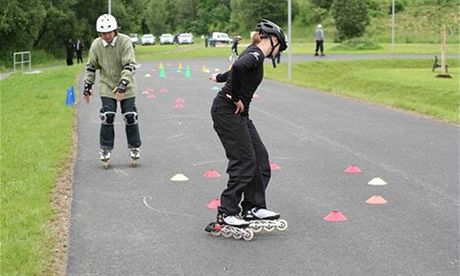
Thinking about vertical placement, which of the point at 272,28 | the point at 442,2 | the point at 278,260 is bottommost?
the point at 278,260

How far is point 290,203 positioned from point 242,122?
60.4 inches

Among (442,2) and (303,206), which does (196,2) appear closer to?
(442,2)

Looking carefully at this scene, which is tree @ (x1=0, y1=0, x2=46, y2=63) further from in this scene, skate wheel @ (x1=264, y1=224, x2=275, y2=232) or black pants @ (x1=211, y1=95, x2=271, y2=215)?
skate wheel @ (x1=264, y1=224, x2=275, y2=232)

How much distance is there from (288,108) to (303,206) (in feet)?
32.0

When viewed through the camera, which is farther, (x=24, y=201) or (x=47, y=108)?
(x=47, y=108)

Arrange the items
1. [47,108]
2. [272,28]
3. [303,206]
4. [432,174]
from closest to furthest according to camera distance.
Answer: [272,28] → [303,206] → [432,174] → [47,108]

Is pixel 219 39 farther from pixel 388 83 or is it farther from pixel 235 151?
pixel 235 151

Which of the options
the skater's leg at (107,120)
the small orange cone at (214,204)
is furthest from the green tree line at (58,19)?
the small orange cone at (214,204)

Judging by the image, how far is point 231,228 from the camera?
6180 millimetres

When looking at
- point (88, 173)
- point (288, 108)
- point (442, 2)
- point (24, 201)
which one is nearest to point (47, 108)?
point (288, 108)

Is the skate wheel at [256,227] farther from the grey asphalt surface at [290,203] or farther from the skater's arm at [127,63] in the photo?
the skater's arm at [127,63]

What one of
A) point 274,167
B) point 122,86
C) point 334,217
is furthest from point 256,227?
point 122,86

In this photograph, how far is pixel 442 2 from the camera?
80.1m

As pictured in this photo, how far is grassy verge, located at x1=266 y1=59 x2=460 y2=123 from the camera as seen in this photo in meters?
19.5
